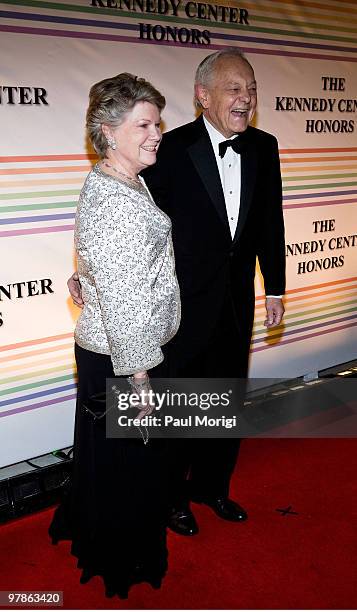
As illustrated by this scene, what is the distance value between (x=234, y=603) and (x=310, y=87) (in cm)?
280

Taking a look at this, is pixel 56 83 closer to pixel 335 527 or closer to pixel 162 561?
pixel 162 561

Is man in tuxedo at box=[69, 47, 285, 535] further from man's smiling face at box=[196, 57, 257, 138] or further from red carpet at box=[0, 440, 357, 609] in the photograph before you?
red carpet at box=[0, 440, 357, 609]

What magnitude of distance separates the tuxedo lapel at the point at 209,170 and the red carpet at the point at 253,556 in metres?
1.27

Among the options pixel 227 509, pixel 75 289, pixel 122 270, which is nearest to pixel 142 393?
pixel 122 270

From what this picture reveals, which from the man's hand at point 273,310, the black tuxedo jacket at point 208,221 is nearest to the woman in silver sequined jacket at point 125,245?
the black tuxedo jacket at point 208,221

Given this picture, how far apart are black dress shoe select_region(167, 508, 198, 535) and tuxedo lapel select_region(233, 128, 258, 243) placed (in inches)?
45.1

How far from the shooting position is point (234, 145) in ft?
8.10

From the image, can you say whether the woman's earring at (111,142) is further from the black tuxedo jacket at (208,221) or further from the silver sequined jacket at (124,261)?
the black tuxedo jacket at (208,221)

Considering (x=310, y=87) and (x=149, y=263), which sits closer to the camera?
(x=149, y=263)

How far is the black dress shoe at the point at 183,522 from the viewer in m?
2.76

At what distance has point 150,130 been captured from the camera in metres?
1.97

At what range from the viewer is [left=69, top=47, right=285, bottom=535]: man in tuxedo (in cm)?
243

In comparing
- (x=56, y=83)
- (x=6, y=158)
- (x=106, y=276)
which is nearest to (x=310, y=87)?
(x=56, y=83)

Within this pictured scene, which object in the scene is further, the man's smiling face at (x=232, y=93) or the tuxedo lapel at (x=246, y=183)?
the tuxedo lapel at (x=246, y=183)
